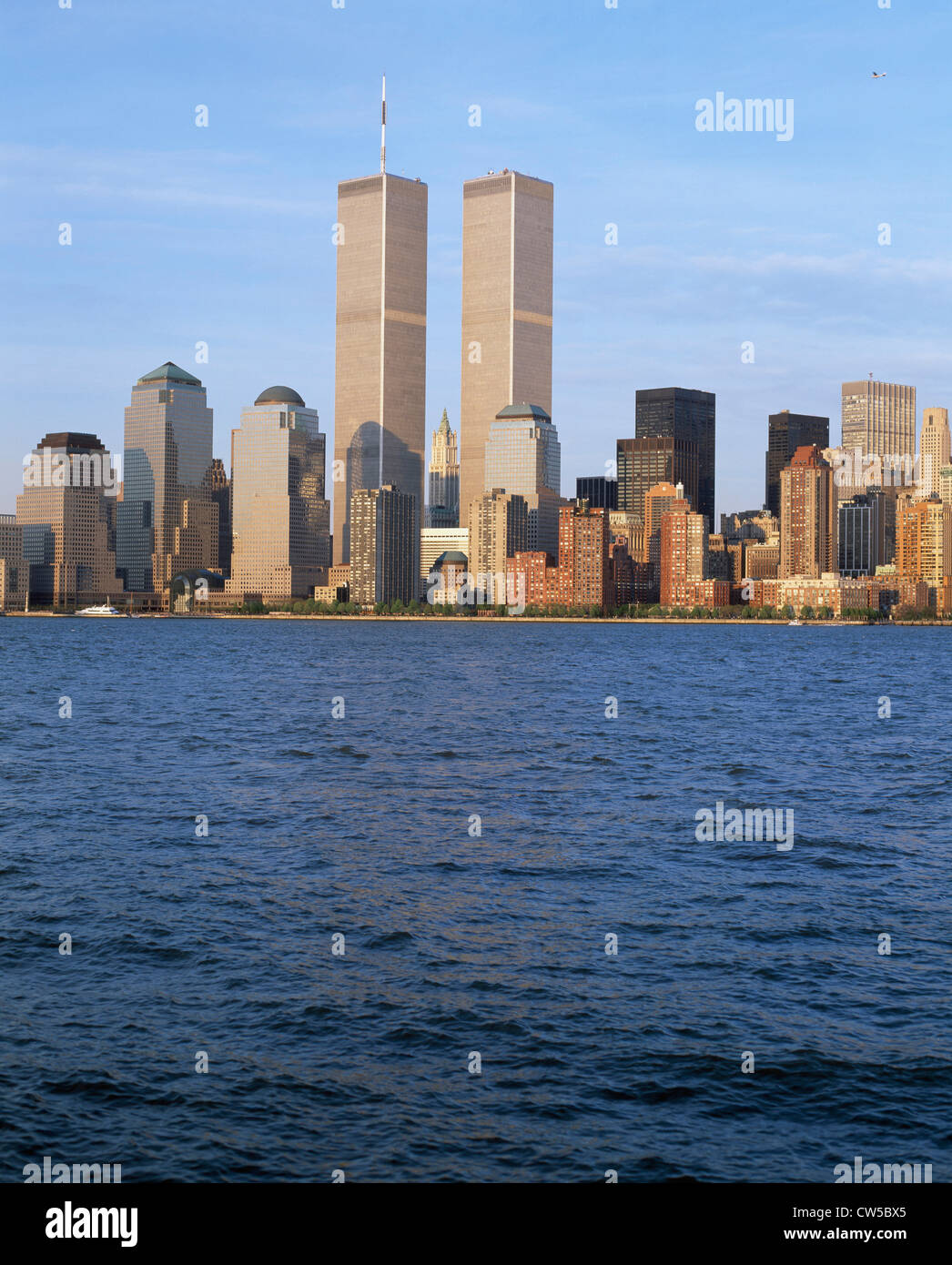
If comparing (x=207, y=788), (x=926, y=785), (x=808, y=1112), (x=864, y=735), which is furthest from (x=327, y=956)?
(x=864, y=735)

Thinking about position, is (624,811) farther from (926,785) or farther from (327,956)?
(327,956)

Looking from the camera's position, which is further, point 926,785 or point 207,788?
point 926,785

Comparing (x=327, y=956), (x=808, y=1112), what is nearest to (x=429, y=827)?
(x=327, y=956)
